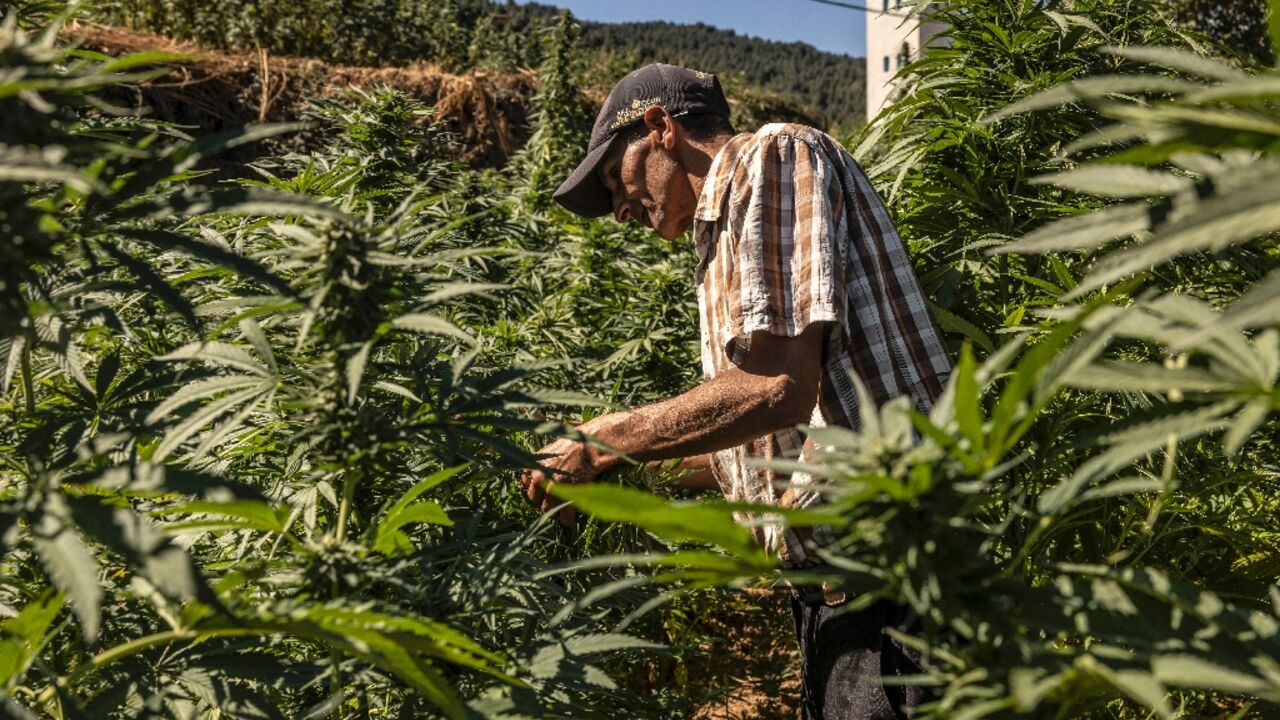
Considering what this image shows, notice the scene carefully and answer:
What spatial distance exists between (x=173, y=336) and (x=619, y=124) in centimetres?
100

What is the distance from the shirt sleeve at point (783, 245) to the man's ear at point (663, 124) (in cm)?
39

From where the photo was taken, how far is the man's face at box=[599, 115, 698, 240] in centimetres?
209

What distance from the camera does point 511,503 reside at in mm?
1785

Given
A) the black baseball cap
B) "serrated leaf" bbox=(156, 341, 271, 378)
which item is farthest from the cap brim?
"serrated leaf" bbox=(156, 341, 271, 378)

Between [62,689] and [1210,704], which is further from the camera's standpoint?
[1210,704]

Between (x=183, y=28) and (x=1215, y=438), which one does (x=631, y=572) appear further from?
(x=183, y=28)

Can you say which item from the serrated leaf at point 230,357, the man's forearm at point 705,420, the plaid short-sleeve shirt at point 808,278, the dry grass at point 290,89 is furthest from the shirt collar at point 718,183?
the dry grass at point 290,89

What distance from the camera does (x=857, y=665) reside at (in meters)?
1.77

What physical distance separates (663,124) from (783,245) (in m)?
0.56

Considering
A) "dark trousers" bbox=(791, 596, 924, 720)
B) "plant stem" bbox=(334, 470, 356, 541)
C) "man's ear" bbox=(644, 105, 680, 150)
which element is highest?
"man's ear" bbox=(644, 105, 680, 150)

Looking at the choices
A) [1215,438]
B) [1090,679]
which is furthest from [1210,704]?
[1090,679]

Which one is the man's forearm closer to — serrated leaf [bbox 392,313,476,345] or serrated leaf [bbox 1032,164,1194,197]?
serrated leaf [bbox 392,313,476,345]

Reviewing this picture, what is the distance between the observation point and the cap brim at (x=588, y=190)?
223 centimetres

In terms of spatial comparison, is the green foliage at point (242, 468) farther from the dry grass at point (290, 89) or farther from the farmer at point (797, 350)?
the dry grass at point (290, 89)
